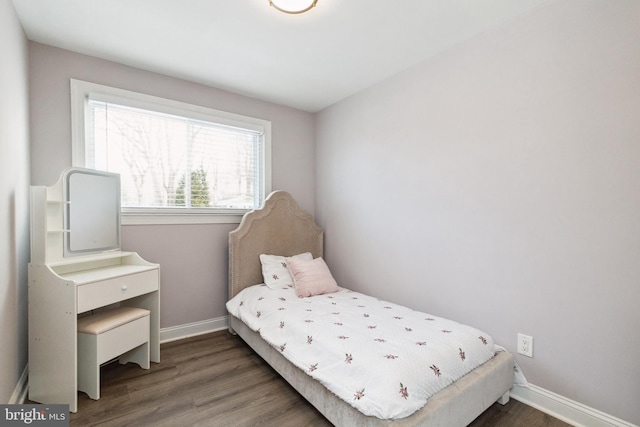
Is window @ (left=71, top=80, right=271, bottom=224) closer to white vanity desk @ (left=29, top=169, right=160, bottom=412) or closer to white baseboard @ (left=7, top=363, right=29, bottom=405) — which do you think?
white vanity desk @ (left=29, top=169, right=160, bottom=412)

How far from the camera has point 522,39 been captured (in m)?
1.91

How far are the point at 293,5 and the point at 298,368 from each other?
7.04 ft

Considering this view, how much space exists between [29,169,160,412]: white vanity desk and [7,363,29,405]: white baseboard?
50 mm

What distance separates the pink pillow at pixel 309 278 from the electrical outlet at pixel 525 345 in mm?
1481

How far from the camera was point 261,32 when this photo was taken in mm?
2082

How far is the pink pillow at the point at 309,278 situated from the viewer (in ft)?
8.85

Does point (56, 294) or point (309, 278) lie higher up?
point (56, 294)

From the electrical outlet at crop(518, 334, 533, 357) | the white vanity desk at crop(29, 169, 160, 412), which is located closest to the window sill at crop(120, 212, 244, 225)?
the white vanity desk at crop(29, 169, 160, 412)

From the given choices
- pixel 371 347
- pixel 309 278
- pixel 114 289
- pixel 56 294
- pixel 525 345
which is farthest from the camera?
pixel 309 278

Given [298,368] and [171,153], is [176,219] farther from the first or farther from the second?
[298,368]

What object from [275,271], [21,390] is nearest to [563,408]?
[275,271]

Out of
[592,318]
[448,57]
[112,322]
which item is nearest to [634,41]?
[448,57]

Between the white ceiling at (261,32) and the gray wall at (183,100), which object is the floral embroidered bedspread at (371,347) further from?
the white ceiling at (261,32)

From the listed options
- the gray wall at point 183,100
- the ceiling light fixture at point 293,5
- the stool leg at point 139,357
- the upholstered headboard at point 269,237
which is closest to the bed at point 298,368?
the upholstered headboard at point 269,237
